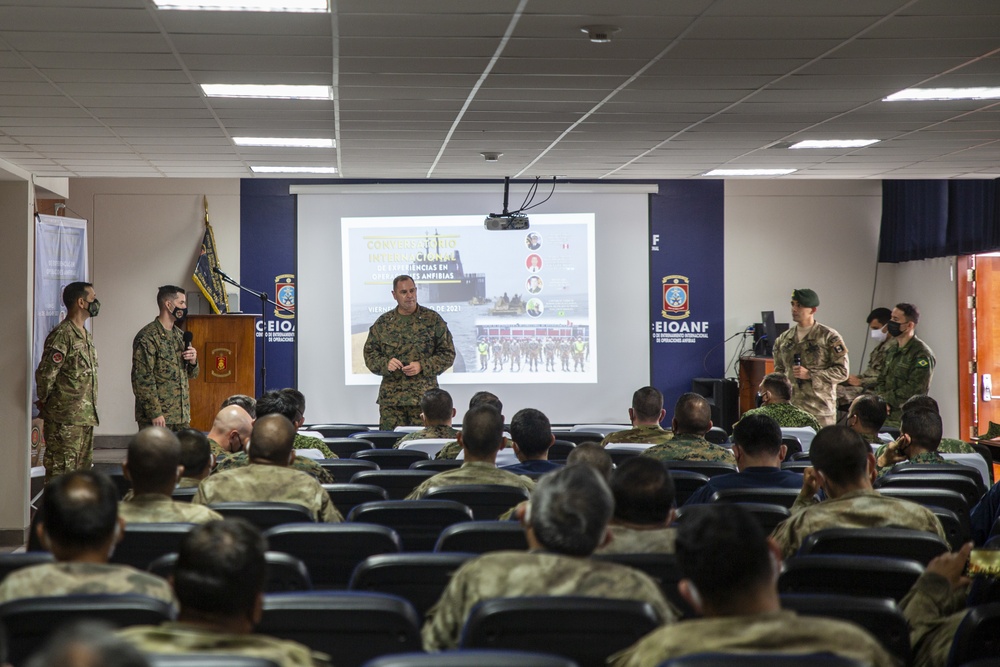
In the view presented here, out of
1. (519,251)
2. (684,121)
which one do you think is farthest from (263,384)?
(684,121)

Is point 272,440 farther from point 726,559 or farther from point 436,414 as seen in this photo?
point 726,559

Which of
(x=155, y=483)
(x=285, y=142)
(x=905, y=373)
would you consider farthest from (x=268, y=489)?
(x=905, y=373)

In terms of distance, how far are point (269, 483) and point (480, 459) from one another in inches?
36.5

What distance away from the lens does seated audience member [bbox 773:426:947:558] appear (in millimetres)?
3246

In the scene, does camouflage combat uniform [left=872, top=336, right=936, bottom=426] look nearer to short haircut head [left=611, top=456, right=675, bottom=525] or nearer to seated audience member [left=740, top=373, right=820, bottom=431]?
seated audience member [left=740, top=373, right=820, bottom=431]

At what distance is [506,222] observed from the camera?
1105 cm

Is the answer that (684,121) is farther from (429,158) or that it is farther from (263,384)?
(263,384)

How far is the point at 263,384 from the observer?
11.0m

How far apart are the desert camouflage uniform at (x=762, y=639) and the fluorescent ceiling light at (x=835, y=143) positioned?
6.25 m

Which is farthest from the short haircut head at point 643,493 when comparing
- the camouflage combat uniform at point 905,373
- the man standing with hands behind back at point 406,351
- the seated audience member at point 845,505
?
the camouflage combat uniform at point 905,373

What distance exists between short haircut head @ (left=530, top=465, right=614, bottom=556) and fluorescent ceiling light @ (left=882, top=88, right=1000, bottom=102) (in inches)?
169

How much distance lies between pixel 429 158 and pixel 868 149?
353cm

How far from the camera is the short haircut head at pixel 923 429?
4922mm

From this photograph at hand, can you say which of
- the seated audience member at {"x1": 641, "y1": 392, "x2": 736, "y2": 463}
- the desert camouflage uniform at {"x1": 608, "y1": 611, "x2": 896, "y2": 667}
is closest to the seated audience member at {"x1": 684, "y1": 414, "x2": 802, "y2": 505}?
the seated audience member at {"x1": 641, "y1": 392, "x2": 736, "y2": 463}
